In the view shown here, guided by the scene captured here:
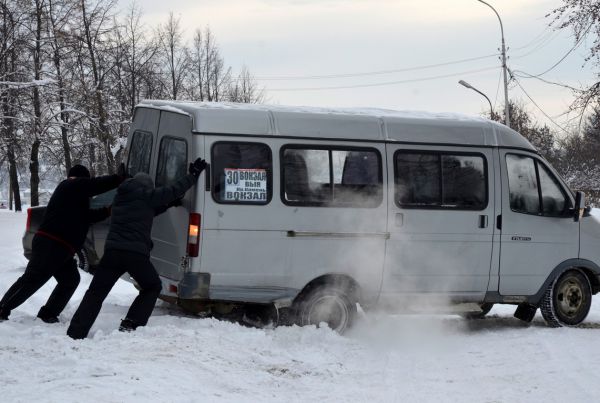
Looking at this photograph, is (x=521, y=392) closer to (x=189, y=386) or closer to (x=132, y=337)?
(x=189, y=386)

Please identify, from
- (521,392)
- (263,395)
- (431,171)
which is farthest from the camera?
(431,171)

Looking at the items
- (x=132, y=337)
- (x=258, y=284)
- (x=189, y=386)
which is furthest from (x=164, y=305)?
(x=189, y=386)

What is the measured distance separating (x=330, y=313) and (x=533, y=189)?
2.97 metres

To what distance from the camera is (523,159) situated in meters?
9.76

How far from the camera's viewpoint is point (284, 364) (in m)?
7.20

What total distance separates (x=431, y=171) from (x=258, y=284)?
2.33 metres

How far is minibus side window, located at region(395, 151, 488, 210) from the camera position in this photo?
9.01 m

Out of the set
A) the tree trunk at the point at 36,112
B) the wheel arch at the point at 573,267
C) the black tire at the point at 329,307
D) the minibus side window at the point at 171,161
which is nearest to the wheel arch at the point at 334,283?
the black tire at the point at 329,307

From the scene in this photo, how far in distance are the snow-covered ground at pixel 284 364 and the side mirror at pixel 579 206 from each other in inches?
55.7

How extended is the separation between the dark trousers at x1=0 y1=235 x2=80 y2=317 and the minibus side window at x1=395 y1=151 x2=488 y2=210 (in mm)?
3545

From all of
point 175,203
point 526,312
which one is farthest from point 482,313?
point 175,203

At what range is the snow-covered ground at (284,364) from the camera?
592 centimetres

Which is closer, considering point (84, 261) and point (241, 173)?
point (241, 173)

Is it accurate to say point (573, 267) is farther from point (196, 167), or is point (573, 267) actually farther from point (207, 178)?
point (196, 167)
